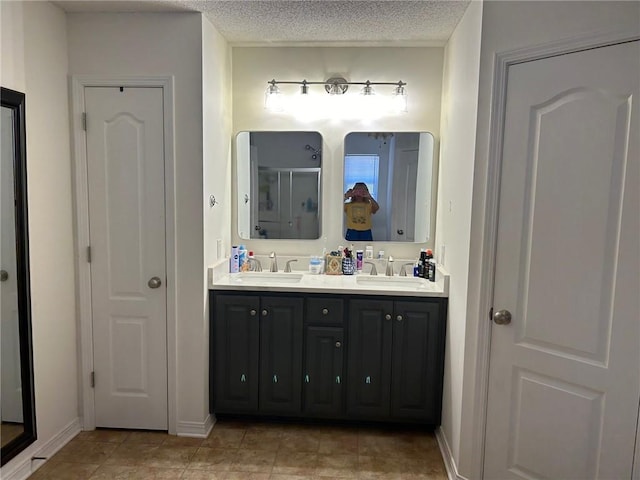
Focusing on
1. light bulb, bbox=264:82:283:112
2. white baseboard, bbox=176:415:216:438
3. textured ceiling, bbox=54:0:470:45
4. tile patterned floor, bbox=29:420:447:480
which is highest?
textured ceiling, bbox=54:0:470:45

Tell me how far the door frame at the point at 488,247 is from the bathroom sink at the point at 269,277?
126 centimetres

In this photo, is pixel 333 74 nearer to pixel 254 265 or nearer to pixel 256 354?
pixel 254 265

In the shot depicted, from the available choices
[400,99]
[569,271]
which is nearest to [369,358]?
[569,271]

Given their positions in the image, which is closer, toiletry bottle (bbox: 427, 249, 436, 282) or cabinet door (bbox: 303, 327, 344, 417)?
cabinet door (bbox: 303, 327, 344, 417)

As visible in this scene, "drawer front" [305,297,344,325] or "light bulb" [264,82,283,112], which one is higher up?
"light bulb" [264,82,283,112]

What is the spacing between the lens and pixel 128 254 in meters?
2.54

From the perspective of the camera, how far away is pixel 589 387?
1791 millimetres

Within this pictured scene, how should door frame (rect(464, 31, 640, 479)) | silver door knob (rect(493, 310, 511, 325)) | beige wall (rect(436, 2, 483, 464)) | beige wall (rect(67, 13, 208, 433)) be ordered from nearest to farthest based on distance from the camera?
A: door frame (rect(464, 31, 640, 479)) → silver door knob (rect(493, 310, 511, 325)) → beige wall (rect(436, 2, 483, 464)) → beige wall (rect(67, 13, 208, 433))

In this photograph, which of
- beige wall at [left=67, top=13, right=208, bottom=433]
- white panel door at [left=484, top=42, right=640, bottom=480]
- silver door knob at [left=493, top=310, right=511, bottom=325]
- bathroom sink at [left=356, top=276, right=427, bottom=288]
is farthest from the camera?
bathroom sink at [left=356, top=276, right=427, bottom=288]

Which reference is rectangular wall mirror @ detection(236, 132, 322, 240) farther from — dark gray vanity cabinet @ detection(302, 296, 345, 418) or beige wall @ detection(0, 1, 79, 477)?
beige wall @ detection(0, 1, 79, 477)

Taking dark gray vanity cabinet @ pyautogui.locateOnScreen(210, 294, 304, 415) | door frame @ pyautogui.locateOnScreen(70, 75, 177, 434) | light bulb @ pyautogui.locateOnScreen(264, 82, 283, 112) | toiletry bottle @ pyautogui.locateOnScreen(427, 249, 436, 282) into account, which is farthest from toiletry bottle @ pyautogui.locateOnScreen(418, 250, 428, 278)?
door frame @ pyautogui.locateOnScreen(70, 75, 177, 434)

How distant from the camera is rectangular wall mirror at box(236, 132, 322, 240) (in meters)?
3.05

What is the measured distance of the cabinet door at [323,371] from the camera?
2645 millimetres

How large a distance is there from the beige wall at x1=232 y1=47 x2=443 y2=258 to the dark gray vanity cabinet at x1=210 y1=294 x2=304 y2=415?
0.79 meters
